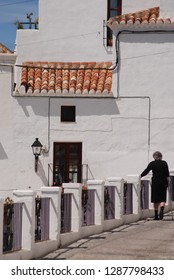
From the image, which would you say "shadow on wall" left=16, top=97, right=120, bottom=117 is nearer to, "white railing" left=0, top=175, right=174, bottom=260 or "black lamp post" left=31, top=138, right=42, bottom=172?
"black lamp post" left=31, top=138, right=42, bottom=172

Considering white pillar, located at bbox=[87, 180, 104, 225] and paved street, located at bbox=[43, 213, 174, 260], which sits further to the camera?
white pillar, located at bbox=[87, 180, 104, 225]

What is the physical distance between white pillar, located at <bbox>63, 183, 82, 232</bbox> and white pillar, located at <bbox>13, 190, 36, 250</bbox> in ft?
8.61

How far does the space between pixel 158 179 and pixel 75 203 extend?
3.37m

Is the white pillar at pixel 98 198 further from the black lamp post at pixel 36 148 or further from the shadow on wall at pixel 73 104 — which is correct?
the shadow on wall at pixel 73 104

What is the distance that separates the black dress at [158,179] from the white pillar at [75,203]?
10.1ft

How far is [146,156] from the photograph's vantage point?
2556 cm

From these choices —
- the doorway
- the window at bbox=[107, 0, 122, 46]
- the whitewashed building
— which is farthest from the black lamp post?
the window at bbox=[107, 0, 122, 46]

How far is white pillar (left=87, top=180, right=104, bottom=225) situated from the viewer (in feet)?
55.4

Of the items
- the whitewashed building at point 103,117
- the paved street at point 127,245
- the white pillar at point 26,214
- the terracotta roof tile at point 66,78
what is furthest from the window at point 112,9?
the white pillar at point 26,214

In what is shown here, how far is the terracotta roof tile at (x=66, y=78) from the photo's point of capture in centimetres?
2556

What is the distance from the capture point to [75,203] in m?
15.7

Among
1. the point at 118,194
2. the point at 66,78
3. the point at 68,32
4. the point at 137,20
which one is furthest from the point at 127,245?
the point at 68,32

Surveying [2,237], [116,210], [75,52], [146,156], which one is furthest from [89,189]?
[75,52]

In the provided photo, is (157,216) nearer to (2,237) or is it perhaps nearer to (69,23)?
(2,237)
